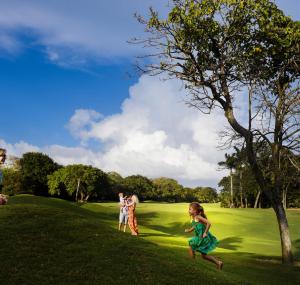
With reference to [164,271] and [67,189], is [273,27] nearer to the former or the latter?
[164,271]

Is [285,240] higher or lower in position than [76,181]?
lower

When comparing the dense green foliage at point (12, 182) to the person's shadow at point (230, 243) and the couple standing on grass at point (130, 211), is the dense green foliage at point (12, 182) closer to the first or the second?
the person's shadow at point (230, 243)

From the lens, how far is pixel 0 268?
40.7ft

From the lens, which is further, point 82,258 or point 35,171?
point 35,171

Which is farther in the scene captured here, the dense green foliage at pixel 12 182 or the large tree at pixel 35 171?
the large tree at pixel 35 171

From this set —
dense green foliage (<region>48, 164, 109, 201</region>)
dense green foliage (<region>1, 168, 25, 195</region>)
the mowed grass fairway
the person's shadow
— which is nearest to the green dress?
the mowed grass fairway

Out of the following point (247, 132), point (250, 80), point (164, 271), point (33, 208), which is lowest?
point (164, 271)

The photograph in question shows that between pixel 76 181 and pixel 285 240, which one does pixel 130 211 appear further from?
pixel 76 181

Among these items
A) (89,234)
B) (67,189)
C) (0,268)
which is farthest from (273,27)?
(67,189)

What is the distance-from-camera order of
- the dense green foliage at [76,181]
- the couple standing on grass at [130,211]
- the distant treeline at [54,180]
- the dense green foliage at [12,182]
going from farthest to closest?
the dense green foliage at [76,181] → the distant treeline at [54,180] → the dense green foliage at [12,182] → the couple standing on grass at [130,211]

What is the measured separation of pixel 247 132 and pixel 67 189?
8359cm

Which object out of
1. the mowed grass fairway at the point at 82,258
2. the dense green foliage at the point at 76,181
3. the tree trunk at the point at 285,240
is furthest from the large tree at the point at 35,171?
the mowed grass fairway at the point at 82,258

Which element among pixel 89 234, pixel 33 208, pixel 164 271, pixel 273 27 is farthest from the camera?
pixel 273 27

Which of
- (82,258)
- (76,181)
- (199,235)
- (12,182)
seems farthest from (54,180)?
(82,258)
